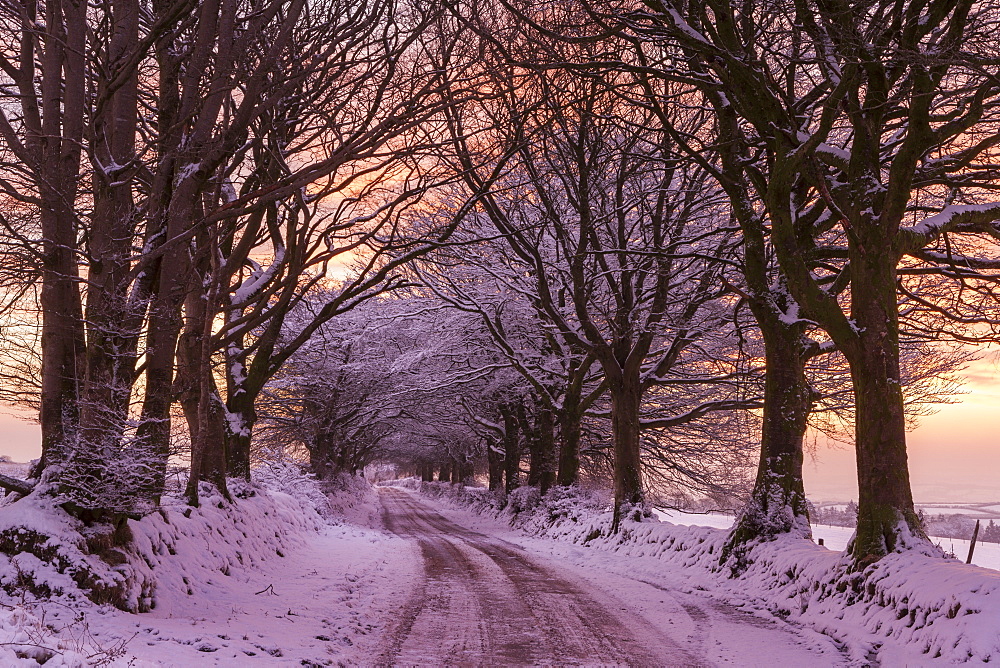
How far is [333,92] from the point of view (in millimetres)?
10070

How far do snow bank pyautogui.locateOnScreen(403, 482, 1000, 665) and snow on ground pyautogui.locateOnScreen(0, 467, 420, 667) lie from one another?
4.99 m

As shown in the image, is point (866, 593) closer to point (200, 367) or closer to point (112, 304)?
point (112, 304)

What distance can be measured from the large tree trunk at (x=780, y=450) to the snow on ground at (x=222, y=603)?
18.9 ft

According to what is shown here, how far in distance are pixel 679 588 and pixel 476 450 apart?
36.6 meters

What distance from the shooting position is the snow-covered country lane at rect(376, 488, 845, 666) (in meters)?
6.43

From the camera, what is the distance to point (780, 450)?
11477mm

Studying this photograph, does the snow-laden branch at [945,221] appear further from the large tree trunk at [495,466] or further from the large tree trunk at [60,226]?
the large tree trunk at [495,466]

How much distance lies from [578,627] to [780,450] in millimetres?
5603

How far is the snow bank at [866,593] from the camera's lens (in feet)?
19.6

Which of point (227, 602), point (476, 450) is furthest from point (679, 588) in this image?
point (476, 450)

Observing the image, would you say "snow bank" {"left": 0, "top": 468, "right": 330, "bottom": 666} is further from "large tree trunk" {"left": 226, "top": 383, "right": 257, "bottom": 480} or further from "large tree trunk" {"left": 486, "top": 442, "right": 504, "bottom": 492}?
"large tree trunk" {"left": 486, "top": 442, "right": 504, "bottom": 492}

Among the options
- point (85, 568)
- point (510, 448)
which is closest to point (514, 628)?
point (85, 568)

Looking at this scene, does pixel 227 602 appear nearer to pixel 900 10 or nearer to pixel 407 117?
pixel 407 117

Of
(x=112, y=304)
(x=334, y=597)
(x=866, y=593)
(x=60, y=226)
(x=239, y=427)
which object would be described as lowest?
(x=334, y=597)
